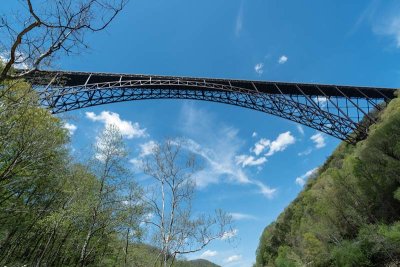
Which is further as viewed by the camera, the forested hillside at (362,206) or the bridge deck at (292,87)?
the bridge deck at (292,87)

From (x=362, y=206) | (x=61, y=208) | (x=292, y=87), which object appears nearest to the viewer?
(x=61, y=208)

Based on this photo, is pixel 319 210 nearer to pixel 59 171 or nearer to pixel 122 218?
pixel 122 218

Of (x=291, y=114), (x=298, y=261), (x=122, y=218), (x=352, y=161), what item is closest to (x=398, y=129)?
(x=352, y=161)

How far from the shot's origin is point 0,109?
21.3 ft

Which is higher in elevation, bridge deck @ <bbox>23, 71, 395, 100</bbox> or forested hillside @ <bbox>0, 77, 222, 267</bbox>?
bridge deck @ <bbox>23, 71, 395, 100</bbox>

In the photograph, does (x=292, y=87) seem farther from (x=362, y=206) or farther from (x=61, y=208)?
(x=61, y=208)

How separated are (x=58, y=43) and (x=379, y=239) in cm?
1671

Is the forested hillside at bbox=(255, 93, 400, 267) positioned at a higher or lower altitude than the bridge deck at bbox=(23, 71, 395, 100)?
lower

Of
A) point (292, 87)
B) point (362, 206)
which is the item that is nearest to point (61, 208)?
point (362, 206)

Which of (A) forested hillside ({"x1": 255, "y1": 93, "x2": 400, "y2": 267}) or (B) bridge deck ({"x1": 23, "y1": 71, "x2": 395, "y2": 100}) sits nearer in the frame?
(A) forested hillside ({"x1": 255, "y1": 93, "x2": 400, "y2": 267})

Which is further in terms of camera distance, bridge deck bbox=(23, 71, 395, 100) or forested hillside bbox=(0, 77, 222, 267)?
bridge deck bbox=(23, 71, 395, 100)

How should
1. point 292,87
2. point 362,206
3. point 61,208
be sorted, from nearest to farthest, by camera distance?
point 61,208, point 362,206, point 292,87

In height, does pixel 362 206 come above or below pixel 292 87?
below

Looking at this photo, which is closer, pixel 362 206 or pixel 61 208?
pixel 61 208
